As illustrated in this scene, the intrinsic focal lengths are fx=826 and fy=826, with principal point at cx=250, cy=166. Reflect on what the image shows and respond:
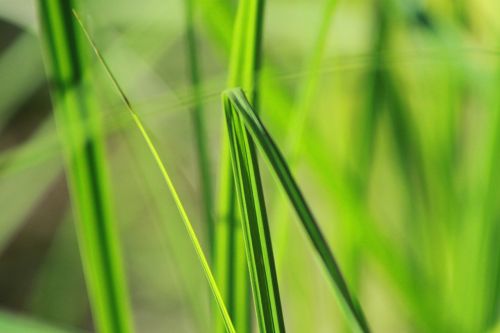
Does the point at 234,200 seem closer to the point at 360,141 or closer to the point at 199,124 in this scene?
the point at 199,124

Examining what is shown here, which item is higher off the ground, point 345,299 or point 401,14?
point 401,14

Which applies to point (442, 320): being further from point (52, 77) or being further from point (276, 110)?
point (52, 77)

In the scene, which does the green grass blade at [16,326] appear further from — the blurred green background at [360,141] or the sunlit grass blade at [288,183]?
the sunlit grass blade at [288,183]

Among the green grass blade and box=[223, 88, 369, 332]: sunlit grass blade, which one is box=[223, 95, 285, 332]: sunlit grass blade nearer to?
box=[223, 88, 369, 332]: sunlit grass blade

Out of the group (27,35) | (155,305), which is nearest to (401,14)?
(27,35)

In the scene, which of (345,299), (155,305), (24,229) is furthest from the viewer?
(24,229)

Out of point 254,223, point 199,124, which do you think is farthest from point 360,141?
point 254,223
